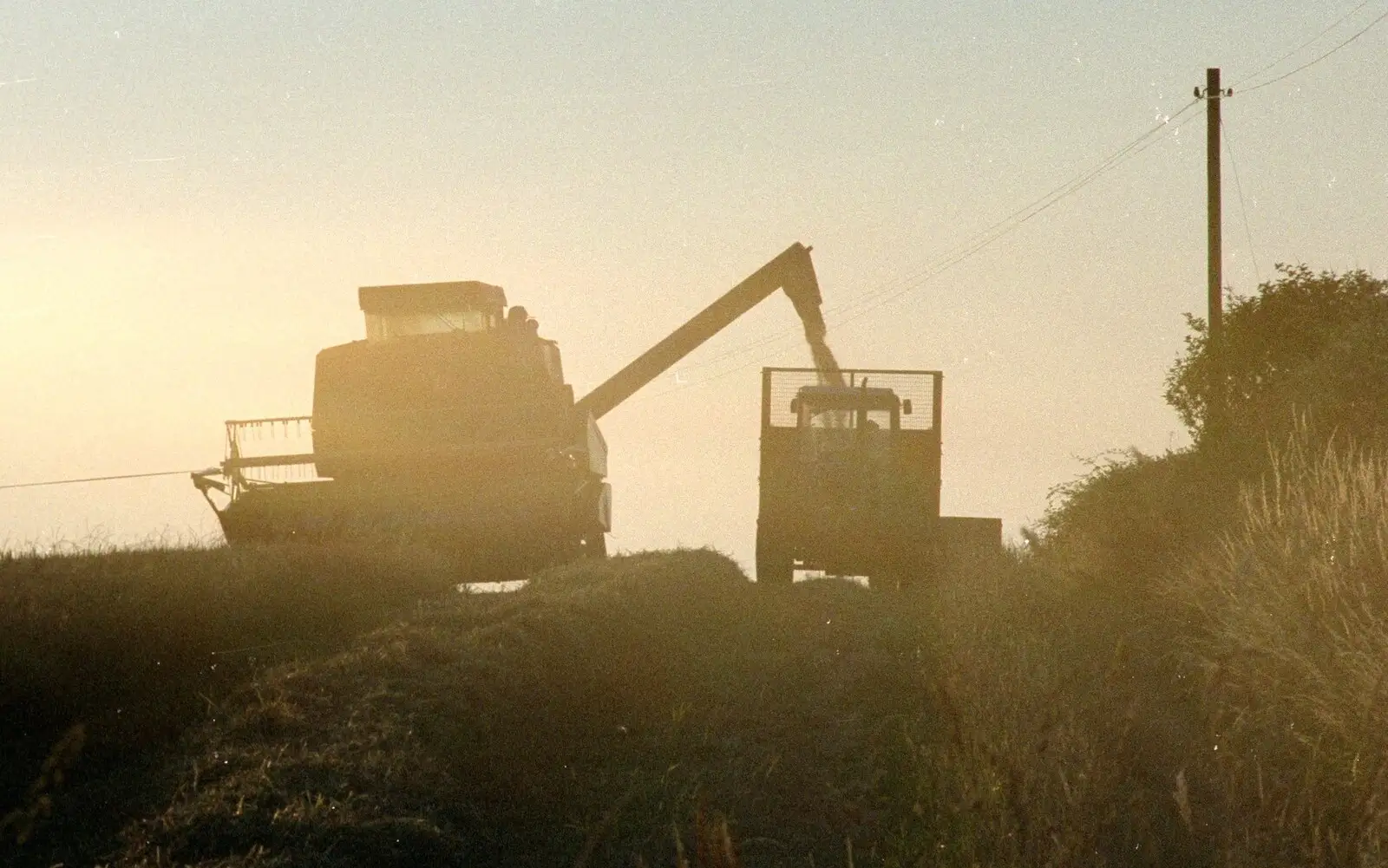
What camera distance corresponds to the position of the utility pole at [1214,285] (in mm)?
29125

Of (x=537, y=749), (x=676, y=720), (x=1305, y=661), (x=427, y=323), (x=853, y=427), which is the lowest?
(x=537, y=749)

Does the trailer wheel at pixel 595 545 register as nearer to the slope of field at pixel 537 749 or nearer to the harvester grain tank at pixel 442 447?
the harvester grain tank at pixel 442 447

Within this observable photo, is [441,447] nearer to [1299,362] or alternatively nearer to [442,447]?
[442,447]

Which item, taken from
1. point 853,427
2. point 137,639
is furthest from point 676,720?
point 853,427

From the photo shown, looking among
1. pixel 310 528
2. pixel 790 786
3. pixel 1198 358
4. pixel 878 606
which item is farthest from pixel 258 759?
pixel 1198 358

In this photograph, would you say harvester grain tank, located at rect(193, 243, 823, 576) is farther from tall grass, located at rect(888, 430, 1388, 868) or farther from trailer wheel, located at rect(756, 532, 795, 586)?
tall grass, located at rect(888, 430, 1388, 868)

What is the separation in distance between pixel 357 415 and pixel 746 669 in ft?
36.9

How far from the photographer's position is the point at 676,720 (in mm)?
10047

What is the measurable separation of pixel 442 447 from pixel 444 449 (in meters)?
0.13

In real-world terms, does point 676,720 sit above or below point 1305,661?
below

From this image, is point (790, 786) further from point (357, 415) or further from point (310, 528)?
point (357, 415)

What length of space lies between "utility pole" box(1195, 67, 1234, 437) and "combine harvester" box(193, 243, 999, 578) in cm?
766

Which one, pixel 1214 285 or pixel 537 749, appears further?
pixel 1214 285

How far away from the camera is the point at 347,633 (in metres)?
13.3
